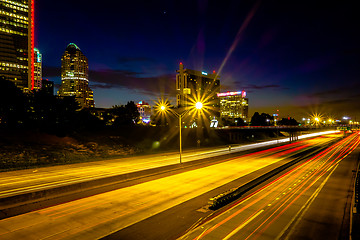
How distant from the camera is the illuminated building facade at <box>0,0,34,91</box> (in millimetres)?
143750

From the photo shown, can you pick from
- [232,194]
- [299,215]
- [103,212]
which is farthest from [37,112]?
[299,215]

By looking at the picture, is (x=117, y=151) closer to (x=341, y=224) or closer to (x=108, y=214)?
(x=108, y=214)

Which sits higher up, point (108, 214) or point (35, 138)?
point (35, 138)

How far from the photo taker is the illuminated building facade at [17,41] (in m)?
144

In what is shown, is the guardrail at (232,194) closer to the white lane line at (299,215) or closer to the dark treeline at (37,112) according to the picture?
the white lane line at (299,215)

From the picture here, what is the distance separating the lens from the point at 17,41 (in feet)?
488

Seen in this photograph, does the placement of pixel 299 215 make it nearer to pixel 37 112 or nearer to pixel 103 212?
pixel 103 212

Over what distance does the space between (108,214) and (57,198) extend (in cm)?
451

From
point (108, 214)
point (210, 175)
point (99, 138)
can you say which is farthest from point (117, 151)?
point (108, 214)

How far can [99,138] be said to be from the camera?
48000 mm

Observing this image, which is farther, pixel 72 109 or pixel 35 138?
pixel 72 109

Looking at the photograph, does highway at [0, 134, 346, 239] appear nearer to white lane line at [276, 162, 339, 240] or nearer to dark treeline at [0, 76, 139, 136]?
white lane line at [276, 162, 339, 240]

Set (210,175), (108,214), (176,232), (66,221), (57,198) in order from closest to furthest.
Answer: (176,232), (66,221), (108,214), (57,198), (210,175)

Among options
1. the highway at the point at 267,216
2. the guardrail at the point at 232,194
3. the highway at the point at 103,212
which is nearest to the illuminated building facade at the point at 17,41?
the highway at the point at 103,212
